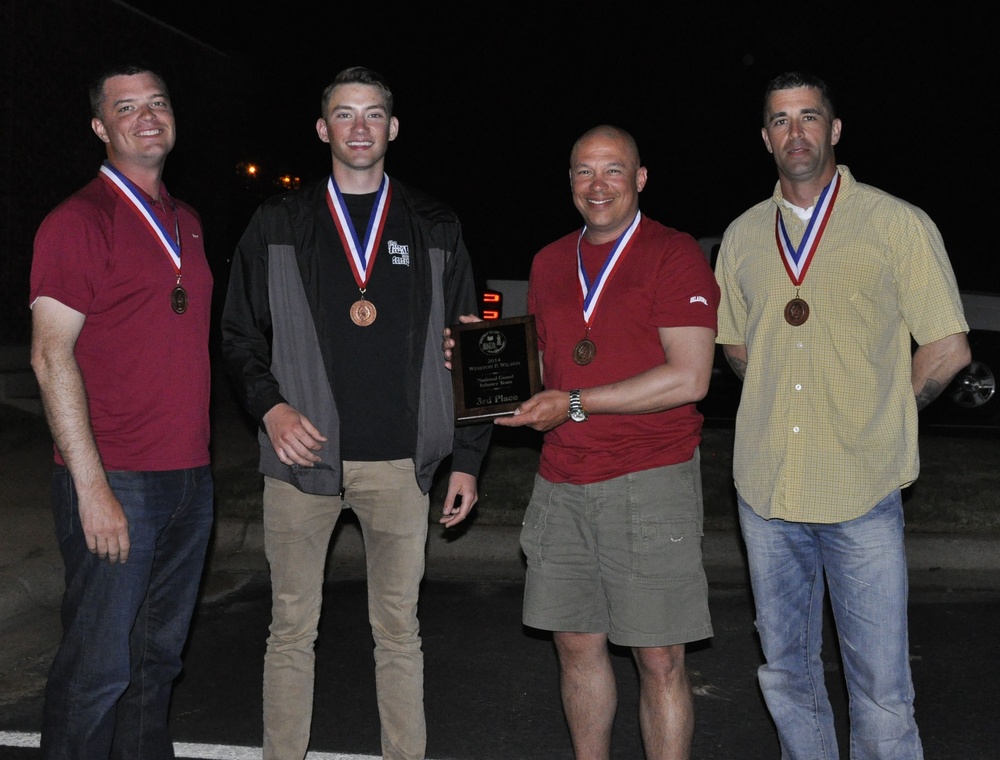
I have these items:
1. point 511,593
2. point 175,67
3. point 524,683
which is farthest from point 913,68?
point 524,683

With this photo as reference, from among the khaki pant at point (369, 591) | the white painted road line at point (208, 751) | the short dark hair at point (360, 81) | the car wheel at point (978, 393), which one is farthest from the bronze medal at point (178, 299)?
the car wheel at point (978, 393)

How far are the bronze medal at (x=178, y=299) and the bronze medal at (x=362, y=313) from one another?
61 cm

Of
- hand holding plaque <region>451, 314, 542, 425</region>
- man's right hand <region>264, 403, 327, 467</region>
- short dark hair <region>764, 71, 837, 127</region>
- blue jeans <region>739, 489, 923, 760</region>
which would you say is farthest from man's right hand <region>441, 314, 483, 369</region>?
short dark hair <region>764, 71, 837, 127</region>

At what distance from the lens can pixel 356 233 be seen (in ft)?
13.1

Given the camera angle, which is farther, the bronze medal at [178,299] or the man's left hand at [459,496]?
the man's left hand at [459,496]

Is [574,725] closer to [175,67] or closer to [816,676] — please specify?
[816,676]

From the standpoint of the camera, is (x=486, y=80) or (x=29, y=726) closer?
(x=29, y=726)

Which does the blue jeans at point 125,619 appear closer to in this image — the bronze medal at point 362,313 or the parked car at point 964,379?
the bronze medal at point 362,313

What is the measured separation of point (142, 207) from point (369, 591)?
5.42 ft

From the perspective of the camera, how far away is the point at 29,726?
4852 mm

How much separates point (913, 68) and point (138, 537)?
56.5 feet

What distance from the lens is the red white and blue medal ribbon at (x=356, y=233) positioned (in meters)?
3.97

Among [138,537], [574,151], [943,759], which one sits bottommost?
[943,759]

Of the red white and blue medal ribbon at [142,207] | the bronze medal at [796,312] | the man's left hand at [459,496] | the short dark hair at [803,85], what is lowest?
the man's left hand at [459,496]
